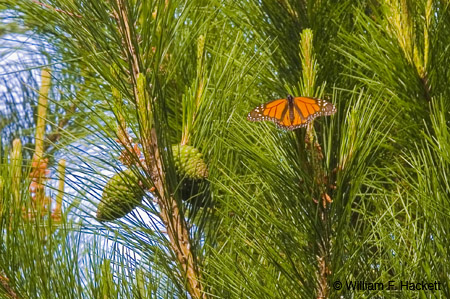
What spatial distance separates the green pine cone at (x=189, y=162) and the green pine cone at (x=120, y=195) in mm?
78

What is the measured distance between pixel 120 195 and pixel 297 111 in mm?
363

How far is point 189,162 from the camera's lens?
132 centimetres

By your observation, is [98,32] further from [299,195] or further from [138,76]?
[299,195]

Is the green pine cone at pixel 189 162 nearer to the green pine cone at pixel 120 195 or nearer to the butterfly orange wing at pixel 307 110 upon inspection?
the green pine cone at pixel 120 195

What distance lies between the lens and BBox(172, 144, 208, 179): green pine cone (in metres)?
1.31

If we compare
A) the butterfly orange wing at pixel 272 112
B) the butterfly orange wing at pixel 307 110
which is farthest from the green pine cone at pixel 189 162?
the butterfly orange wing at pixel 307 110

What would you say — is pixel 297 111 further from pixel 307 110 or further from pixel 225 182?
pixel 225 182

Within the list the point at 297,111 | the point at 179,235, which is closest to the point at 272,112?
the point at 297,111

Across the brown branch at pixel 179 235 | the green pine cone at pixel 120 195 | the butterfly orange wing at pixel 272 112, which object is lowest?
the brown branch at pixel 179 235

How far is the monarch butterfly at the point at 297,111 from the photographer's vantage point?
1.09 m

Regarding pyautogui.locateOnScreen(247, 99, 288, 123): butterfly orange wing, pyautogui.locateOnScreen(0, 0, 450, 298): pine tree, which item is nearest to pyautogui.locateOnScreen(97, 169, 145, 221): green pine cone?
pyautogui.locateOnScreen(0, 0, 450, 298): pine tree

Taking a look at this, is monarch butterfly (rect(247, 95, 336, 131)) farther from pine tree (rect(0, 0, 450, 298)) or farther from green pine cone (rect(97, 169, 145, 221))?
green pine cone (rect(97, 169, 145, 221))

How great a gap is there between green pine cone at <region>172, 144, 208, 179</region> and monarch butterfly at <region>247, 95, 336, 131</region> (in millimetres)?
141

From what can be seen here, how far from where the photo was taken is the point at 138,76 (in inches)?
47.6
